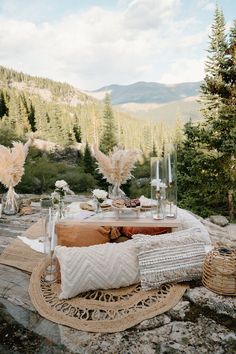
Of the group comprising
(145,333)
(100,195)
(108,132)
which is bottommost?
(145,333)

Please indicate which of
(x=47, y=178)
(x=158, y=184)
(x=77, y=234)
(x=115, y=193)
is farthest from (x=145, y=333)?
(x=47, y=178)

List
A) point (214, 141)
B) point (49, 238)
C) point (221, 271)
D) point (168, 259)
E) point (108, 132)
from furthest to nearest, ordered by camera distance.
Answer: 1. point (108, 132)
2. point (214, 141)
3. point (49, 238)
4. point (168, 259)
5. point (221, 271)

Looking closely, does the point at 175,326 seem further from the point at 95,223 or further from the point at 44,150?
the point at 44,150

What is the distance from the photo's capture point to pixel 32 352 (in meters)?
1.55

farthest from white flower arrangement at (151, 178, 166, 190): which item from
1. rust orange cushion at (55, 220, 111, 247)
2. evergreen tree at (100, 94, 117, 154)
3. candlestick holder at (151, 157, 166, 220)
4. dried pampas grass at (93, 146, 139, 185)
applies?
evergreen tree at (100, 94, 117, 154)

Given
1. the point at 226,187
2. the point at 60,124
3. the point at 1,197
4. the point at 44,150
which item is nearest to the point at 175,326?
the point at 1,197

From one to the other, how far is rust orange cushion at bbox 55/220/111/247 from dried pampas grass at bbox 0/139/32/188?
1.44m

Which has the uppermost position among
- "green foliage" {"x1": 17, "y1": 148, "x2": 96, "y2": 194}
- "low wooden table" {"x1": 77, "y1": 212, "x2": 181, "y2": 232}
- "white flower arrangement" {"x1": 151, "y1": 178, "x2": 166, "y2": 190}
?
"white flower arrangement" {"x1": 151, "y1": 178, "x2": 166, "y2": 190}

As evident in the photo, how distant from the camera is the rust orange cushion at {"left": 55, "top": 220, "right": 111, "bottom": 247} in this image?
2.71m

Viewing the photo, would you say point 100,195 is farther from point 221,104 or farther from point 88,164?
point 88,164

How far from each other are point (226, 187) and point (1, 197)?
320 inches

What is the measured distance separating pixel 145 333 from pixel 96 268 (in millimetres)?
531

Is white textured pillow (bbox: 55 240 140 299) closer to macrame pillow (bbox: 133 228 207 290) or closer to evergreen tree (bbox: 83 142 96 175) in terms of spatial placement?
macrame pillow (bbox: 133 228 207 290)

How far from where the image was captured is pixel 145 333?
1.71m
